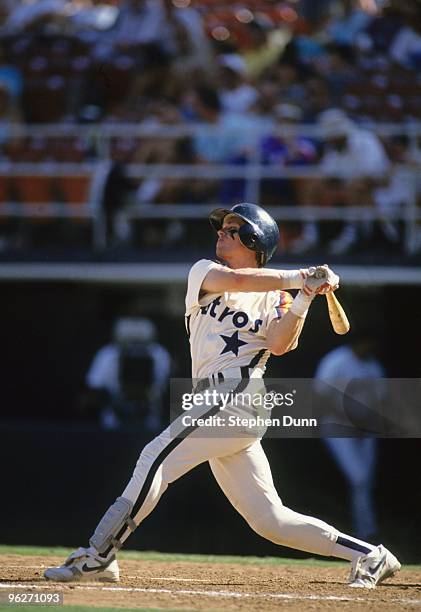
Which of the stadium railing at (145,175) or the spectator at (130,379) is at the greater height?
the stadium railing at (145,175)

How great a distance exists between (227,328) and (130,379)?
558cm

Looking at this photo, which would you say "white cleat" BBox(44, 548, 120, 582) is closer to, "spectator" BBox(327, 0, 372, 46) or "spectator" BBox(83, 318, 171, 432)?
"spectator" BBox(83, 318, 171, 432)

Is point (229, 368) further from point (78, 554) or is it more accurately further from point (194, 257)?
point (194, 257)

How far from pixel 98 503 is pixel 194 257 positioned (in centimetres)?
305

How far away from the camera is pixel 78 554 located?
5.06 metres

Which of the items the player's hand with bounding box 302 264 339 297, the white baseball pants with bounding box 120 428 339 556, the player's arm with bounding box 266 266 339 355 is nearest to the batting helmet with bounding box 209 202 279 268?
the player's arm with bounding box 266 266 339 355

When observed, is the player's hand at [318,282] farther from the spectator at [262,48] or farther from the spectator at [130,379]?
the spectator at [262,48]

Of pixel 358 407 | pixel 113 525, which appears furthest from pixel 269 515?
pixel 358 407

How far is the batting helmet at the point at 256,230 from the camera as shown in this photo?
519cm

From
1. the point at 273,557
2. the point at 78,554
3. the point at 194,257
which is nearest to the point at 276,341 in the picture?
the point at 78,554

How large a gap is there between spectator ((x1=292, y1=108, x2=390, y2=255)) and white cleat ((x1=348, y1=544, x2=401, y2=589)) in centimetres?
510

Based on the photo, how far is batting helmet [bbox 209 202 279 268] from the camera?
5.19m

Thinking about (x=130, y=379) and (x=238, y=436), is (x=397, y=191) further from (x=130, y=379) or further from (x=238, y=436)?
(x=238, y=436)

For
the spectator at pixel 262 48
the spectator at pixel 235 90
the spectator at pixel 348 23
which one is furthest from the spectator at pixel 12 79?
the spectator at pixel 348 23
